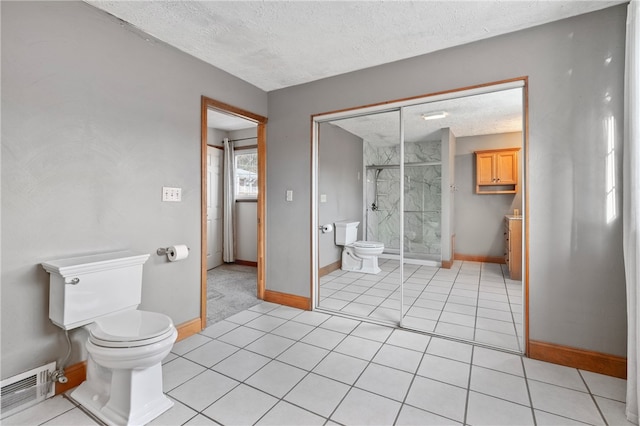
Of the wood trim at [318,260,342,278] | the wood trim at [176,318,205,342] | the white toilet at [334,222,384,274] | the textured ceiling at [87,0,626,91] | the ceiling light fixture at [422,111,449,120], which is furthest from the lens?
the white toilet at [334,222,384,274]

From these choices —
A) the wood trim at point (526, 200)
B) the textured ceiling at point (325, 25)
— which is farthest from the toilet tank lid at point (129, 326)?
the wood trim at point (526, 200)

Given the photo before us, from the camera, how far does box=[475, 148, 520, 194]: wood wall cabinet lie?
474cm

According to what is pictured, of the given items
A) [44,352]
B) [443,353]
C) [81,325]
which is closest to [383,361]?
[443,353]

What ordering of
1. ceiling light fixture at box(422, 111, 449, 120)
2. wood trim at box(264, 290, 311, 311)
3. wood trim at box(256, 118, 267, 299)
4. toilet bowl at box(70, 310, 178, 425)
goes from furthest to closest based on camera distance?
ceiling light fixture at box(422, 111, 449, 120)
wood trim at box(256, 118, 267, 299)
wood trim at box(264, 290, 311, 311)
toilet bowl at box(70, 310, 178, 425)

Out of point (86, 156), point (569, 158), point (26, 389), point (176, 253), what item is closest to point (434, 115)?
point (569, 158)

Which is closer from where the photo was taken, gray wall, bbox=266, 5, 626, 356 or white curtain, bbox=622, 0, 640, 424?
white curtain, bbox=622, 0, 640, 424

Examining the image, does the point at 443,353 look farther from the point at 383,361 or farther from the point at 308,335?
the point at 308,335

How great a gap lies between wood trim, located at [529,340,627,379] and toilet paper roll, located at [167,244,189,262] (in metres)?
2.75

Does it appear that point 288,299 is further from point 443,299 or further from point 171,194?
point 443,299

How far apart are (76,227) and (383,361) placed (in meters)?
2.24

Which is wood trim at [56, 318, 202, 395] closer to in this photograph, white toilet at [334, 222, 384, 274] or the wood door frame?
the wood door frame

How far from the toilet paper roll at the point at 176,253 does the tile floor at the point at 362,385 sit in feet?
2.33

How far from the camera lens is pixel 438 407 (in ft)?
5.33

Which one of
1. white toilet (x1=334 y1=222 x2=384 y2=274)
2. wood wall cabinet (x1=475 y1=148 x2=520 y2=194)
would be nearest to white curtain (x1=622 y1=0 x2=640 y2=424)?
white toilet (x1=334 y1=222 x2=384 y2=274)
